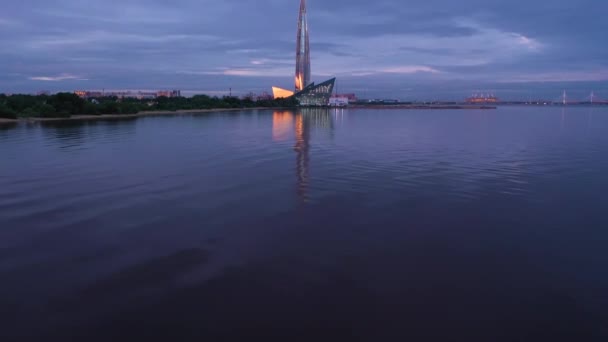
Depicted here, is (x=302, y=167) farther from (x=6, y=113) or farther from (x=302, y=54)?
(x=302, y=54)

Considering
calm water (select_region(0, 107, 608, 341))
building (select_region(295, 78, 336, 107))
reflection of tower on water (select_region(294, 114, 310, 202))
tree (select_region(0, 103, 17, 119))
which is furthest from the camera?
building (select_region(295, 78, 336, 107))

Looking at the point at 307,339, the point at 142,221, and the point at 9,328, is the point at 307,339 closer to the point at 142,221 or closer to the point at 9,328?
the point at 9,328

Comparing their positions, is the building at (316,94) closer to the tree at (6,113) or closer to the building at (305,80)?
the building at (305,80)

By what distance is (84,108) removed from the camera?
60.2m

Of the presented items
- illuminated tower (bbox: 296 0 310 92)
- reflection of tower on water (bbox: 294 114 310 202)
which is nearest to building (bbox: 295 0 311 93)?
illuminated tower (bbox: 296 0 310 92)

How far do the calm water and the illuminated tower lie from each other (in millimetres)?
157672

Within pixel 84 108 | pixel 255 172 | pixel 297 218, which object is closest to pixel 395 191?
pixel 297 218

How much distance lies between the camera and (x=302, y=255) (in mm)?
7777

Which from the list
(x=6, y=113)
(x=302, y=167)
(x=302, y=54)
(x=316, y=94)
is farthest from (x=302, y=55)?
(x=302, y=167)

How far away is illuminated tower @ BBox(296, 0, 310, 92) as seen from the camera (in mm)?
163625

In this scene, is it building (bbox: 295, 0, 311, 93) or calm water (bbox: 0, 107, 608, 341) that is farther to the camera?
building (bbox: 295, 0, 311, 93)

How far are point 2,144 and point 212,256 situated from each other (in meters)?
23.7

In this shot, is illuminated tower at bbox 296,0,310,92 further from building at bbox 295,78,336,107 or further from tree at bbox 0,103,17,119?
tree at bbox 0,103,17,119

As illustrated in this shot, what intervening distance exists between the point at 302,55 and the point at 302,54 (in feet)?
1.56
